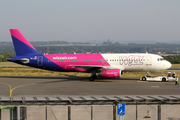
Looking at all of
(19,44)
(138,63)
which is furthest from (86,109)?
(19,44)

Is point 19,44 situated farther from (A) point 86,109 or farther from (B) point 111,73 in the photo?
(A) point 86,109

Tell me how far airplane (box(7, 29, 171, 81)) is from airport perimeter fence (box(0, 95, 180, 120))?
86.5 ft

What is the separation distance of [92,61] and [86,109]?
29.6 m

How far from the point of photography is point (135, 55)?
138 feet

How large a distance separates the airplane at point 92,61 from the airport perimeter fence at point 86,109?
26354mm

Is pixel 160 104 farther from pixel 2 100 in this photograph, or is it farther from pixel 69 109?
pixel 2 100

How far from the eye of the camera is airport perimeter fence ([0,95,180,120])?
38.5ft

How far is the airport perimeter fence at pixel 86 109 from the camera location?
1173 centimetres

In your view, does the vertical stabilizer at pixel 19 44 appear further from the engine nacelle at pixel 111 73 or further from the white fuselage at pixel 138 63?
the white fuselage at pixel 138 63

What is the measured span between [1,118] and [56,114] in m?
2.72

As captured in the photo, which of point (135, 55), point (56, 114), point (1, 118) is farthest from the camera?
point (135, 55)

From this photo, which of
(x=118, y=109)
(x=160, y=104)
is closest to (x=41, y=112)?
(x=118, y=109)

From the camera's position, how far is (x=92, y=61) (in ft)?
138

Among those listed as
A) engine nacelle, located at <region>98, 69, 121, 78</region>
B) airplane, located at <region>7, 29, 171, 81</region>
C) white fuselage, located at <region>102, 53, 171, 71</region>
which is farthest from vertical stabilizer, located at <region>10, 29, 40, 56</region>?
white fuselage, located at <region>102, 53, 171, 71</region>
